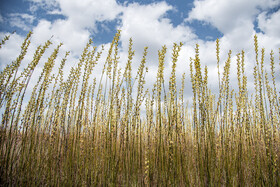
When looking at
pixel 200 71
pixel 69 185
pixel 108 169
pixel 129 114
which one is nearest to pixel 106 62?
pixel 129 114

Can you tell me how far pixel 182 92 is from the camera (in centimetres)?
271

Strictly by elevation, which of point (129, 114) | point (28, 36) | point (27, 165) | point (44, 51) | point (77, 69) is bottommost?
point (27, 165)

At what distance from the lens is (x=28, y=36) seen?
7.36 feet

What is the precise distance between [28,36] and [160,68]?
1.87 meters

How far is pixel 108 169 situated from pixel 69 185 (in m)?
0.51

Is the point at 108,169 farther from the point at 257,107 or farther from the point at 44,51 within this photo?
the point at 257,107

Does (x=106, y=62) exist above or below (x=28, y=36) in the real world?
below

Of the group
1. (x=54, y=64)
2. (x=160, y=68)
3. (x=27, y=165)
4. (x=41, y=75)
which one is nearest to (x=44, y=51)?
(x=54, y=64)

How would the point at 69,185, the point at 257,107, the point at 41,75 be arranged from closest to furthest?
1. the point at 69,185
2. the point at 41,75
3. the point at 257,107

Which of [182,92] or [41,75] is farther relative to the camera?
[182,92]

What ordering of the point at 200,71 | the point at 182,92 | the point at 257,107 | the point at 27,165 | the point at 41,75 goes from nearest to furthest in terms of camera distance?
the point at 200,71
the point at 27,165
the point at 41,75
the point at 182,92
the point at 257,107

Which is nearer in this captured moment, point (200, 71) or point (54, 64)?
point (200, 71)

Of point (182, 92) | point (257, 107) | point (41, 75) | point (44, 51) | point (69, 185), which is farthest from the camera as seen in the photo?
point (257, 107)

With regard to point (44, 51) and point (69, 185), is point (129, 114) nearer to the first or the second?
point (69, 185)
